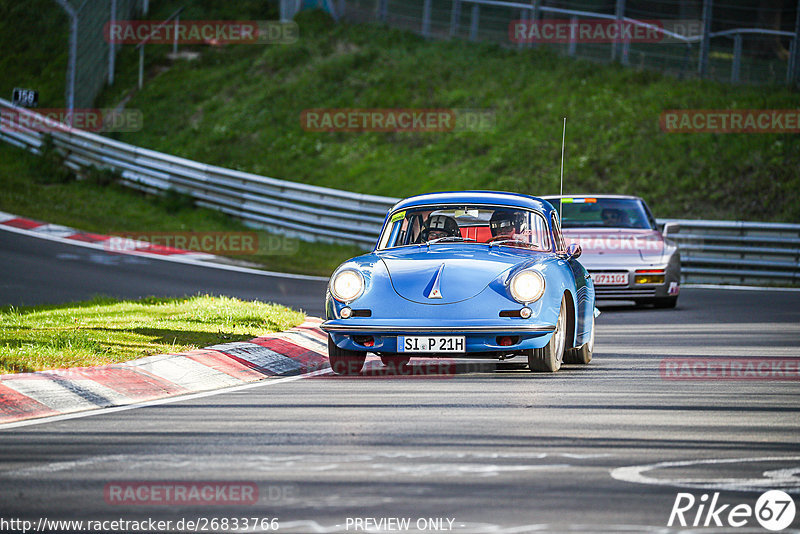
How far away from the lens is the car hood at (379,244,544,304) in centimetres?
909

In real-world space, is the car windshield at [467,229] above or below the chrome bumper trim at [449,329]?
above

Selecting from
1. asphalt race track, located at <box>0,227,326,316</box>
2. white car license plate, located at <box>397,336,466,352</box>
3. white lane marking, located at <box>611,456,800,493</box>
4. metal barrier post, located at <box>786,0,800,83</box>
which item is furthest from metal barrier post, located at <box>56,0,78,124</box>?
white lane marking, located at <box>611,456,800,493</box>

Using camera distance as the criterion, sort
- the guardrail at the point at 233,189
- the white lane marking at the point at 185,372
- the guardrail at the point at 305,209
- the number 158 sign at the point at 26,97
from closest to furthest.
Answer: the white lane marking at the point at 185,372, the guardrail at the point at 305,209, the guardrail at the point at 233,189, the number 158 sign at the point at 26,97

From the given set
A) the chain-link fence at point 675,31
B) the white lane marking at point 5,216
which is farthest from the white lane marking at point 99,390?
the chain-link fence at point 675,31

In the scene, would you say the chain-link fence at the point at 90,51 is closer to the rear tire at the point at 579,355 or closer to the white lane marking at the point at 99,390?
the rear tire at the point at 579,355

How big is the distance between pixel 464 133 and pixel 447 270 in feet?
70.3

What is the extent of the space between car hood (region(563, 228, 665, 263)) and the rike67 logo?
11703 millimetres

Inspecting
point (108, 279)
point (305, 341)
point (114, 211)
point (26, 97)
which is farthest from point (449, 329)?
point (26, 97)

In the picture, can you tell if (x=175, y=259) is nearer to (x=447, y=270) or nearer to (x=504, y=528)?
(x=447, y=270)

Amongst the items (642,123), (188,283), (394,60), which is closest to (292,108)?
(394,60)

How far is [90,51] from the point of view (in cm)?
3338

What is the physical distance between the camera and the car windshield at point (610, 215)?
17531mm

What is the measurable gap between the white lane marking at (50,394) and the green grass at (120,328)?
380 mm

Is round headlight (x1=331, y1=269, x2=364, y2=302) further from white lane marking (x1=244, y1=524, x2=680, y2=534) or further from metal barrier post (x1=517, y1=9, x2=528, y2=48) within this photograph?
metal barrier post (x1=517, y1=9, x2=528, y2=48)
